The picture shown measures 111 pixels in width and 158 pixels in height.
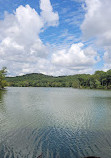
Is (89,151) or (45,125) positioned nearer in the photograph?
(89,151)

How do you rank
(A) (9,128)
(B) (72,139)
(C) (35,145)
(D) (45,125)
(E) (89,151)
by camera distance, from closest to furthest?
(E) (89,151), (C) (35,145), (B) (72,139), (A) (9,128), (D) (45,125)

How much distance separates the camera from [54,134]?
1205 cm

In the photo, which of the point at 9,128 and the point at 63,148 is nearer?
the point at 63,148

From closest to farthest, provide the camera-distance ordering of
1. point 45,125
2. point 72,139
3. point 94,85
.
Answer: point 72,139, point 45,125, point 94,85

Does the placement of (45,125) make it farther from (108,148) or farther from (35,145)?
(108,148)

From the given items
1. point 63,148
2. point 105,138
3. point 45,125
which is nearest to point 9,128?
point 45,125

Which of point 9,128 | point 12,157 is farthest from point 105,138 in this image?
point 9,128

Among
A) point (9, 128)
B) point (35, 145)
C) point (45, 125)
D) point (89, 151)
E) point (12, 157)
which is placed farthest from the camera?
point (45, 125)

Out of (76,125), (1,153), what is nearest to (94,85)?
(76,125)

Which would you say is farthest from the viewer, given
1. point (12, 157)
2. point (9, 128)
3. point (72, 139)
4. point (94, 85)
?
point (94, 85)

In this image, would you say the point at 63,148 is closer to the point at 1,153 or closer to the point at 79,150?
the point at 79,150

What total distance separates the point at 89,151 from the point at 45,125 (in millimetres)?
6505

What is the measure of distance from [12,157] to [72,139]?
508 centimetres

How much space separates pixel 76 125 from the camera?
14719 millimetres
